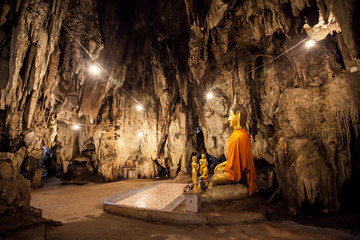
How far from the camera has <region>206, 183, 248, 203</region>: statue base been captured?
204 inches

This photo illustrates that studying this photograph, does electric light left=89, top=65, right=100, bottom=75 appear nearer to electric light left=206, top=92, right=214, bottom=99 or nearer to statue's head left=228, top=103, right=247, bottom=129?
electric light left=206, top=92, right=214, bottom=99

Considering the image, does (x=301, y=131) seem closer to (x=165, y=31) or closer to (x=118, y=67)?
(x=165, y=31)

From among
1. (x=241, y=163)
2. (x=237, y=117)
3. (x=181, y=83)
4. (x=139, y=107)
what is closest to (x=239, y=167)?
(x=241, y=163)

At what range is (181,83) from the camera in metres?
11.9

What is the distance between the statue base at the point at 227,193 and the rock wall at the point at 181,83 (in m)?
1.21

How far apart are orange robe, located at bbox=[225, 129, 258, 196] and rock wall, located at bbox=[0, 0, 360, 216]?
90 cm

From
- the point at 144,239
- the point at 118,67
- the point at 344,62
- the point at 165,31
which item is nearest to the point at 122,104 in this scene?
the point at 118,67

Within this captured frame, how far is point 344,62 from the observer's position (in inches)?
194

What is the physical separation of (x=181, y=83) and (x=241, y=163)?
25.7 feet

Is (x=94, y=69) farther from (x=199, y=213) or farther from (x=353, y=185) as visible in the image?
(x=353, y=185)

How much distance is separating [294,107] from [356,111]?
4.70 ft

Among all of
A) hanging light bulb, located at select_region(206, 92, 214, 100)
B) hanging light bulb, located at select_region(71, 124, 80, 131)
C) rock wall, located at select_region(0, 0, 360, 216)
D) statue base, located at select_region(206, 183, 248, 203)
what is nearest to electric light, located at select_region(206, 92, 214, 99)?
hanging light bulb, located at select_region(206, 92, 214, 100)

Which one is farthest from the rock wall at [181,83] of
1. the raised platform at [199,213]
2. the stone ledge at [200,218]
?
the stone ledge at [200,218]

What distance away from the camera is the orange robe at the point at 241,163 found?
17.4 feet
